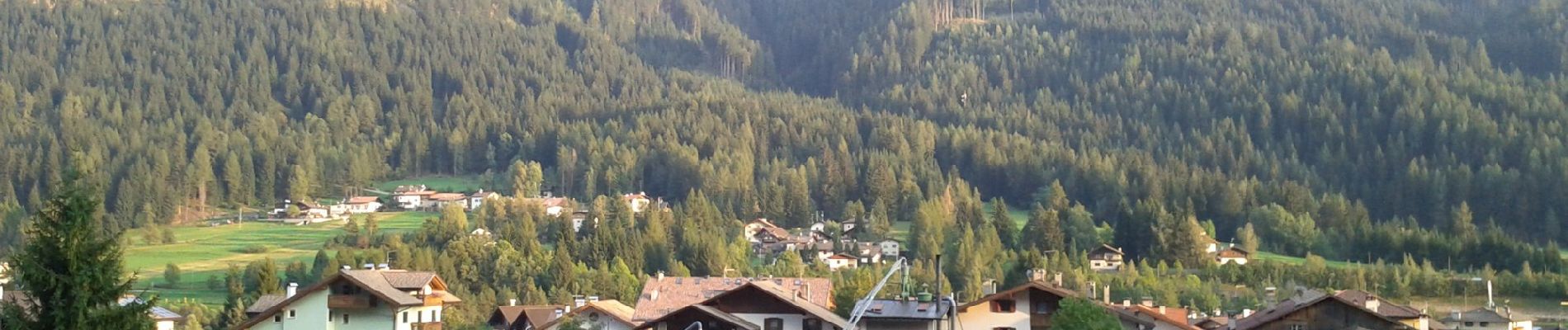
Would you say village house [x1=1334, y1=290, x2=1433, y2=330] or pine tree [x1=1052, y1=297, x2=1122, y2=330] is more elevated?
village house [x1=1334, y1=290, x2=1433, y2=330]

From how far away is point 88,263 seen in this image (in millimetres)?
25875

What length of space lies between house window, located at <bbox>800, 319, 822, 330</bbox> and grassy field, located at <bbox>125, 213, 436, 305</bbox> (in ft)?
207

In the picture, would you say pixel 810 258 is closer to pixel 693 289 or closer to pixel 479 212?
pixel 479 212

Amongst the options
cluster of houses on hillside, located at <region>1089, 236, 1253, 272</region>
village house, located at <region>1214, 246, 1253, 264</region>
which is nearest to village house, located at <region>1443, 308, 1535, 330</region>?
cluster of houses on hillside, located at <region>1089, 236, 1253, 272</region>

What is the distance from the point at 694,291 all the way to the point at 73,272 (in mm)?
66296

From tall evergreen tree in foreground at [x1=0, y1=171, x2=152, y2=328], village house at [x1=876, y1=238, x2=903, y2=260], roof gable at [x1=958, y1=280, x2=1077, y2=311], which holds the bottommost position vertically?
tall evergreen tree in foreground at [x1=0, y1=171, x2=152, y2=328]

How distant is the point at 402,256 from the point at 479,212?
44182 millimetres

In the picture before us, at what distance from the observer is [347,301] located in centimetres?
7462

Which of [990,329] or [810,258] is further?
[810,258]

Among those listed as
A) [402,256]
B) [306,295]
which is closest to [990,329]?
A: [306,295]

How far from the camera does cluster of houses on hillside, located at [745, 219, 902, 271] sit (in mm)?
161000

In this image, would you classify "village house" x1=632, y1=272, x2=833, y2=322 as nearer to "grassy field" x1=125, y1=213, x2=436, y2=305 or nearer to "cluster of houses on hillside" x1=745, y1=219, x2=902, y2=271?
"grassy field" x1=125, y1=213, x2=436, y2=305

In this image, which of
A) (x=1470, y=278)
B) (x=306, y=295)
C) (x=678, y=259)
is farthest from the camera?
(x=678, y=259)

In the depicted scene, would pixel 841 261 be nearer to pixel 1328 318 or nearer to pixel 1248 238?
pixel 1248 238
